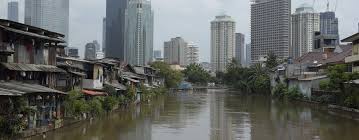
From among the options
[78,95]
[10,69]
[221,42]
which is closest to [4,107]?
[10,69]

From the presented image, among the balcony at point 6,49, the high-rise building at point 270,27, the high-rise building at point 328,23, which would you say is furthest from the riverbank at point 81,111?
the high-rise building at point 270,27

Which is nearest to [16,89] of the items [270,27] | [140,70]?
[140,70]

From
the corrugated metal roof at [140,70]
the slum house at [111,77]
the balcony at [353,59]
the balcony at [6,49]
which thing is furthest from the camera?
the corrugated metal roof at [140,70]

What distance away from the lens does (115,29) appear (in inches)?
5221

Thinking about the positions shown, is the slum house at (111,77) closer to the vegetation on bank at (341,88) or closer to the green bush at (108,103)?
the green bush at (108,103)

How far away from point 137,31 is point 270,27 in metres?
43.3

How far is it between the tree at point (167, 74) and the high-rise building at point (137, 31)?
99.7ft

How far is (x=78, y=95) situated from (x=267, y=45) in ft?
399

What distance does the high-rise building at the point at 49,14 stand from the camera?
272ft

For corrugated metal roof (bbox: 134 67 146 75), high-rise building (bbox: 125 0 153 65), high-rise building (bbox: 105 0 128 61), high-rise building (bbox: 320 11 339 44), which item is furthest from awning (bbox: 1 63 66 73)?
high-rise building (bbox: 320 11 339 44)

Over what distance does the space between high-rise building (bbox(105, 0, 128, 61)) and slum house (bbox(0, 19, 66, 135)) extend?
315ft

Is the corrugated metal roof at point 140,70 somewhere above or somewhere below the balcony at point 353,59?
below

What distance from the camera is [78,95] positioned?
26.3 metres

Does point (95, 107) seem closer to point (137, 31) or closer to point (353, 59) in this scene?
point (353, 59)
